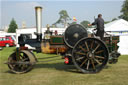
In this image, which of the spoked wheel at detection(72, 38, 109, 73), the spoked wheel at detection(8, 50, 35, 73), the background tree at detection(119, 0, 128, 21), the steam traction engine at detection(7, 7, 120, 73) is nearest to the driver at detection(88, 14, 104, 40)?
the steam traction engine at detection(7, 7, 120, 73)

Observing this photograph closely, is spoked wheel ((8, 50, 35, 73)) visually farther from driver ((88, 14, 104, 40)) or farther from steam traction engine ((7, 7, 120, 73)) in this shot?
driver ((88, 14, 104, 40))

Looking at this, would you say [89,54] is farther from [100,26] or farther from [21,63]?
[21,63]

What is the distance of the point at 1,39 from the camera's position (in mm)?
23062

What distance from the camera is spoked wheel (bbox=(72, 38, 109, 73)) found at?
17.5ft

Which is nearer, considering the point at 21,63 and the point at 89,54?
the point at 89,54

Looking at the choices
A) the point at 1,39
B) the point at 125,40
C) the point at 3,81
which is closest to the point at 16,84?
the point at 3,81

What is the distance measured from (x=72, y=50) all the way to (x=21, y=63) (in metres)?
1.86

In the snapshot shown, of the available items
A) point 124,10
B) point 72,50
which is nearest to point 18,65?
point 72,50

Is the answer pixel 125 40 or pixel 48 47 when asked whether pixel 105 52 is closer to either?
pixel 48 47

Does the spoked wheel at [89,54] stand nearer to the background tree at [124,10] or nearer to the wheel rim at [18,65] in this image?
the wheel rim at [18,65]

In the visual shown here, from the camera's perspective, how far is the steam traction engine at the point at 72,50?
536 cm

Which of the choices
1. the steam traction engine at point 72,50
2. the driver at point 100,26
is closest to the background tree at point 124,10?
the driver at point 100,26

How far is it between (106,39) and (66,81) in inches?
108

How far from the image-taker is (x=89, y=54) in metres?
5.35
